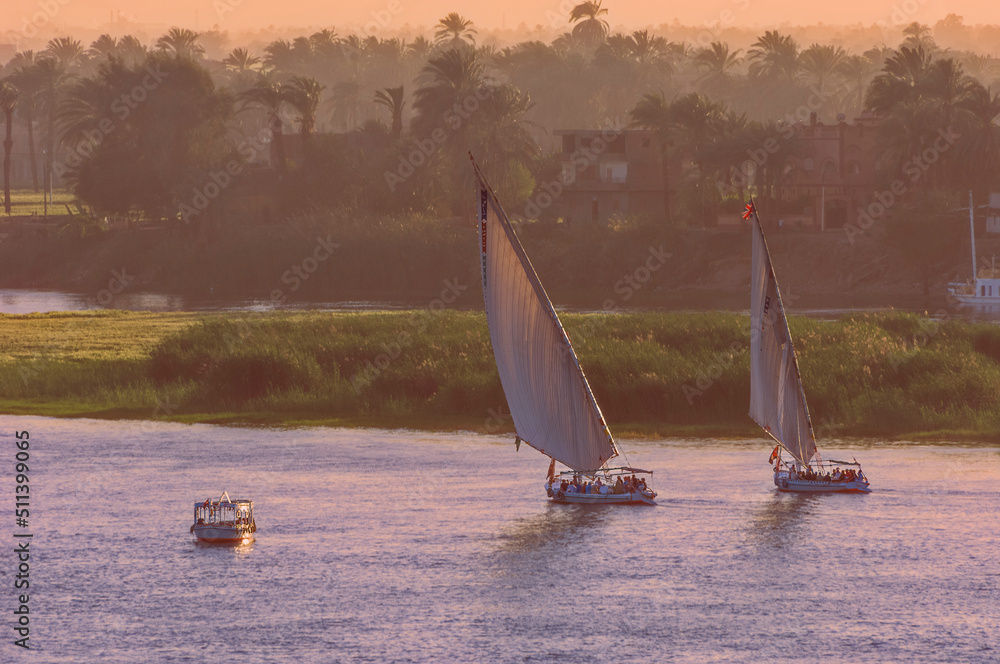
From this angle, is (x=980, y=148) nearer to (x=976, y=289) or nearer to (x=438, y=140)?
(x=976, y=289)

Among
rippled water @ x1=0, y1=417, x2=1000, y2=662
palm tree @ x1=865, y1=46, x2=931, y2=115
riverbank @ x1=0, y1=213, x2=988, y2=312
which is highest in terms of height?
palm tree @ x1=865, y1=46, x2=931, y2=115

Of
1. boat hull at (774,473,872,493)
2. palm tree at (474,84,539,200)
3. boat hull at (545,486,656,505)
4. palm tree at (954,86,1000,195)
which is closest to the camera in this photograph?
boat hull at (545,486,656,505)

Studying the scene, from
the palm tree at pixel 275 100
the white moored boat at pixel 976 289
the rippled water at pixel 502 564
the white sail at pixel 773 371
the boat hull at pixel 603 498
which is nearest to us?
the rippled water at pixel 502 564

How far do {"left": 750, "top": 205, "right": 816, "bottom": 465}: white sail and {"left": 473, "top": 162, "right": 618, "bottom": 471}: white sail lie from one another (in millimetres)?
5247

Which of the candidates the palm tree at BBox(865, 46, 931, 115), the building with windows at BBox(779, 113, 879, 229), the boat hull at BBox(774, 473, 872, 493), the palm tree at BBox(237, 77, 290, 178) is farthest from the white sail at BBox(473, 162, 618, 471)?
the palm tree at BBox(237, 77, 290, 178)

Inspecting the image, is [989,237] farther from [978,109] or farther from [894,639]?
[894,639]

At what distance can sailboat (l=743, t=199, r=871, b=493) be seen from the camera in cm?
4219

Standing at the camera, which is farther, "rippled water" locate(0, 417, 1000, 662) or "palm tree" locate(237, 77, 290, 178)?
"palm tree" locate(237, 77, 290, 178)

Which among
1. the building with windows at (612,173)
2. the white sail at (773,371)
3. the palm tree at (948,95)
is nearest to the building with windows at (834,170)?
the palm tree at (948,95)

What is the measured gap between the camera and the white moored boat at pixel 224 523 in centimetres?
3791

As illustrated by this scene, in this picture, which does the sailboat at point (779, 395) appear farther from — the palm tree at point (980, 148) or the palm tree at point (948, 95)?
the palm tree at point (980, 148)

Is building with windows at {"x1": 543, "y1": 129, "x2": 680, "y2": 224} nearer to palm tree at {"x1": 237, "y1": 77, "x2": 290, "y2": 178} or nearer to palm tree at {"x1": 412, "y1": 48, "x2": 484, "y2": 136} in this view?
palm tree at {"x1": 412, "y1": 48, "x2": 484, "y2": 136}

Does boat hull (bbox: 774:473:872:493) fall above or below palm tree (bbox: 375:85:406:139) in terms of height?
below

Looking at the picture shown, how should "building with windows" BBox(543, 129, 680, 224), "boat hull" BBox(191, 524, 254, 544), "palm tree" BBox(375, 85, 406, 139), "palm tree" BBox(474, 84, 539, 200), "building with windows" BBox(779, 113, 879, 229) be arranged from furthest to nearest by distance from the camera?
"palm tree" BBox(375, 85, 406, 139)
"building with windows" BBox(543, 129, 680, 224)
"palm tree" BBox(474, 84, 539, 200)
"building with windows" BBox(779, 113, 879, 229)
"boat hull" BBox(191, 524, 254, 544)
